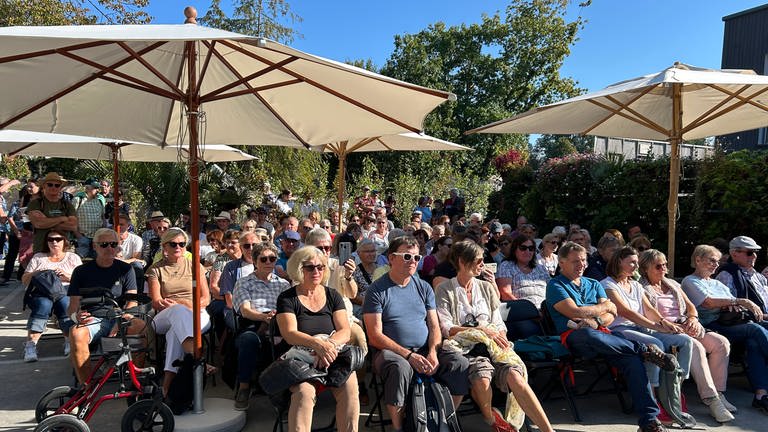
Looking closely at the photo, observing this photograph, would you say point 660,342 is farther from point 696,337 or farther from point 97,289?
point 97,289

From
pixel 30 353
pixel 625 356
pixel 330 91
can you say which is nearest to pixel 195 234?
pixel 330 91

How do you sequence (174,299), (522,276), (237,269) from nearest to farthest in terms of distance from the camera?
1. (174,299)
2. (237,269)
3. (522,276)

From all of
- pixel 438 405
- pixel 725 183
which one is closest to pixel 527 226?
pixel 725 183

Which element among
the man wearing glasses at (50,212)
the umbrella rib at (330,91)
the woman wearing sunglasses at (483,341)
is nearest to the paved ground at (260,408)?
the woman wearing sunglasses at (483,341)

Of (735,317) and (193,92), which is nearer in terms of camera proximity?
(193,92)

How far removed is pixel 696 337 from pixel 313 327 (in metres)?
3.23

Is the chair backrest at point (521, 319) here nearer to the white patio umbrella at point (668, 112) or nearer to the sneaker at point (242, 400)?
the white patio umbrella at point (668, 112)

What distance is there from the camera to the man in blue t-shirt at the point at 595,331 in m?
4.10

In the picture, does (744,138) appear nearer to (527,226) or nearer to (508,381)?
(527,226)

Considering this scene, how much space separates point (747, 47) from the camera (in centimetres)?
1502

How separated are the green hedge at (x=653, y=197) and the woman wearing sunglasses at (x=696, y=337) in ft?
10.7

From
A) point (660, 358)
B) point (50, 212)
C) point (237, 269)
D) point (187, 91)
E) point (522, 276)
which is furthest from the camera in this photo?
point (50, 212)

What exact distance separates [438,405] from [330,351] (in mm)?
809

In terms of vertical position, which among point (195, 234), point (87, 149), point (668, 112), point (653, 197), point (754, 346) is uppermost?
point (668, 112)
